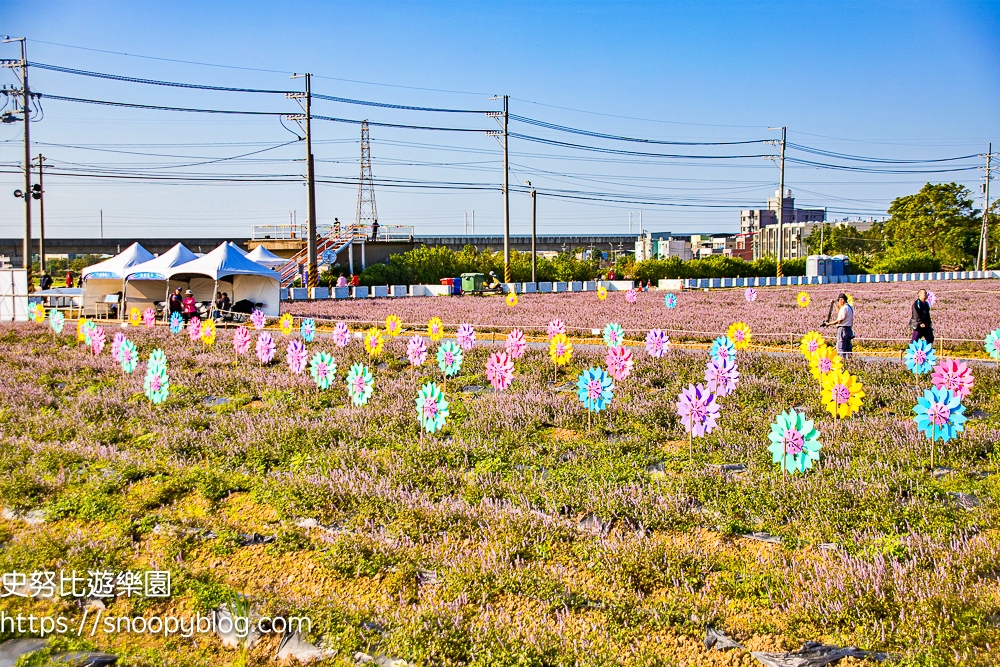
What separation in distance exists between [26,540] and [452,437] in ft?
16.2

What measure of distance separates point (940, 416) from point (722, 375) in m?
3.17

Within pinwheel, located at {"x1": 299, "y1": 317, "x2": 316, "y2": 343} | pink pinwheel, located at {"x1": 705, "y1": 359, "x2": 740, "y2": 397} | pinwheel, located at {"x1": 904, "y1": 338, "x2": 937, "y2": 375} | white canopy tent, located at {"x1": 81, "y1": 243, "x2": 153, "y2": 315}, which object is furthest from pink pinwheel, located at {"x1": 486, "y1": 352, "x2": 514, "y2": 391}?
white canopy tent, located at {"x1": 81, "y1": 243, "x2": 153, "y2": 315}

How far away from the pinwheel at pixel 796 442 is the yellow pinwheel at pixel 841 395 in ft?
8.12

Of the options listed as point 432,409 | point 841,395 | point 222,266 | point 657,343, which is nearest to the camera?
point 432,409

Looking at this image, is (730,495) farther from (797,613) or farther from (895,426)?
(895,426)

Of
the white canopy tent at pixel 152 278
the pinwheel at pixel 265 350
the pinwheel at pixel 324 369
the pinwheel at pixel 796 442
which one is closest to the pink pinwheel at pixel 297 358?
the pinwheel at pixel 265 350

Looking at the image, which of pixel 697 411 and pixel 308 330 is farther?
pixel 308 330

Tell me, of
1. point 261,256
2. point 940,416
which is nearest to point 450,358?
point 940,416

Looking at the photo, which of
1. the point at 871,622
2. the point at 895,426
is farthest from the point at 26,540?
the point at 895,426

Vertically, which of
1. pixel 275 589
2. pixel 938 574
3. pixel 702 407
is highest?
pixel 702 407

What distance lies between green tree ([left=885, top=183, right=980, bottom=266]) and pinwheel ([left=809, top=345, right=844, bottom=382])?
93.5 metres

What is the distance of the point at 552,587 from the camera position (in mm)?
6414

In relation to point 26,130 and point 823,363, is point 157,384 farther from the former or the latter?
point 26,130

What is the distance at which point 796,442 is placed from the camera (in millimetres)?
8430
